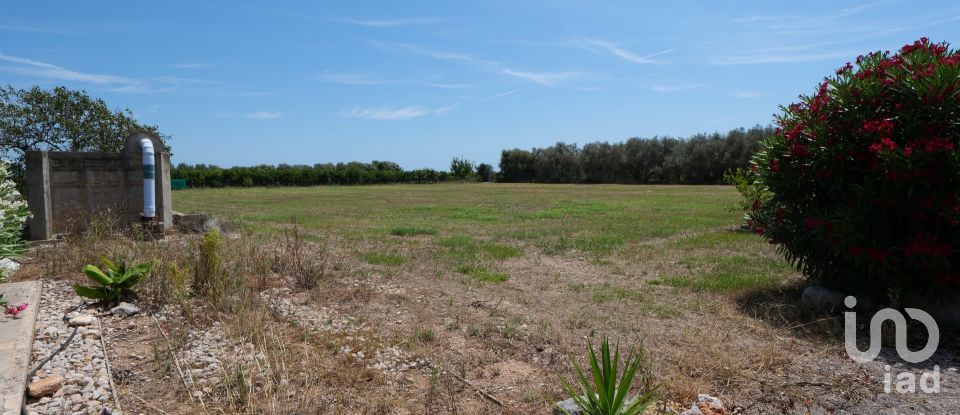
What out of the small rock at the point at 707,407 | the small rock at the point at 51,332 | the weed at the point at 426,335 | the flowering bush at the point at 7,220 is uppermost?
the flowering bush at the point at 7,220

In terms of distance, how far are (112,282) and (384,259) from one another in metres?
3.82

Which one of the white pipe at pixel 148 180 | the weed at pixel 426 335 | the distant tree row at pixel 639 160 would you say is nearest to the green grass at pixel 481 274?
the weed at pixel 426 335

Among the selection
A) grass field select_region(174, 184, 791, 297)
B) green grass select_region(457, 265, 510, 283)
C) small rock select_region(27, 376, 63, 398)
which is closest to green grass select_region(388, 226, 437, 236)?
grass field select_region(174, 184, 791, 297)

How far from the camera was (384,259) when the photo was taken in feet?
27.9

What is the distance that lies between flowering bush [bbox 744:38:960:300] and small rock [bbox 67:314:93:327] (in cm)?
645

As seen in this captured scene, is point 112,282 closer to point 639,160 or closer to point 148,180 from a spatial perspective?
point 148,180

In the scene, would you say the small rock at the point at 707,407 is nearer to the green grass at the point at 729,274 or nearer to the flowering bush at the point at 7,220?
the green grass at the point at 729,274

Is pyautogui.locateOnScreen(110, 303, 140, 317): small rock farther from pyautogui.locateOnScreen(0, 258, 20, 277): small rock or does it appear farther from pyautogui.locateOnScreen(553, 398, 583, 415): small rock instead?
pyautogui.locateOnScreen(553, 398, 583, 415): small rock

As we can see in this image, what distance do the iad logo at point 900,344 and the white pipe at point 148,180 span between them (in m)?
10.3

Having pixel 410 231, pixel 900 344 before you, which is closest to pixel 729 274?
pixel 900 344

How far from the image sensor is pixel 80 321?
4.64 meters

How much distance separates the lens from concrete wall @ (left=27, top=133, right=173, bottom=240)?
9.04m

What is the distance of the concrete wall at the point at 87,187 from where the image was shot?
904cm

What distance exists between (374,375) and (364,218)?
12932 mm
